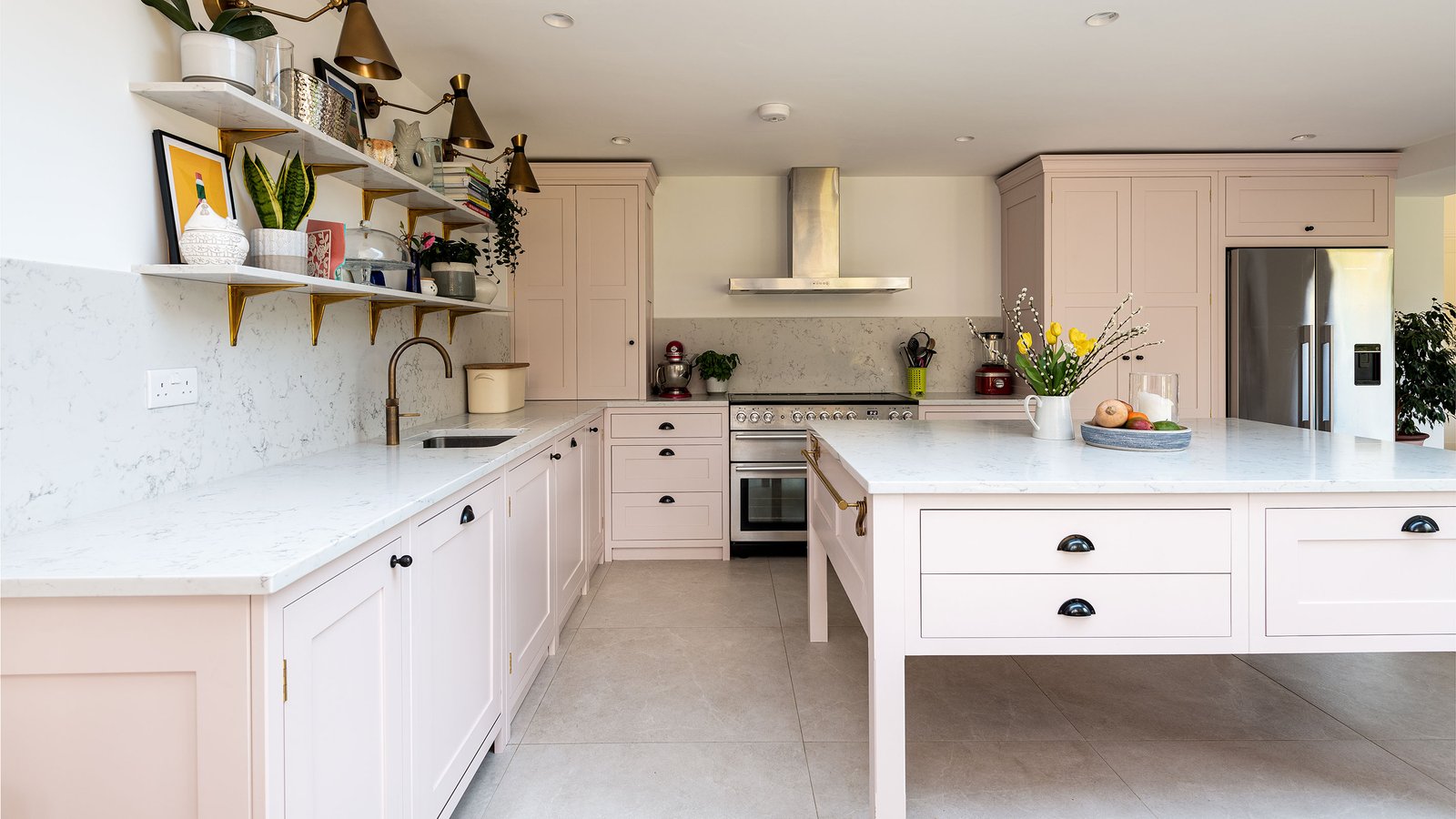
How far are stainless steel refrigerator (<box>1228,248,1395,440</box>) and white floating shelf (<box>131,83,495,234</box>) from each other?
4555 millimetres

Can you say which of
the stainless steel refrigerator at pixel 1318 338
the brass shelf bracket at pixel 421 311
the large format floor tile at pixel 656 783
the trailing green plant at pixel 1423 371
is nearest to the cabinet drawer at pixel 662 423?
the brass shelf bracket at pixel 421 311

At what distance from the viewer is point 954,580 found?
5.43 ft

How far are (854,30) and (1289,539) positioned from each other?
7.17ft

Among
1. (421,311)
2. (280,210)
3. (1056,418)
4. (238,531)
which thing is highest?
(280,210)

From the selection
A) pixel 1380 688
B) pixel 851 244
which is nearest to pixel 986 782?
pixel 1380 688

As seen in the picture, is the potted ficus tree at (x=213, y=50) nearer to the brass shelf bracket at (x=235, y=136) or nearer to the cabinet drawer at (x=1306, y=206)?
the brass shelf bracket at (x=235, y=136)

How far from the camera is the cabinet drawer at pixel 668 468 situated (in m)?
4.26

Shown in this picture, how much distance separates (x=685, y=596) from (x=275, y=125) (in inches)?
104

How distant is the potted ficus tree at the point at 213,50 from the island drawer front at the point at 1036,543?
1835mm

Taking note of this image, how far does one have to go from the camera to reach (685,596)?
3.61 metres

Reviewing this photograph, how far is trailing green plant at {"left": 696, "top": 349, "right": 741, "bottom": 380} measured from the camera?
4.59 meters

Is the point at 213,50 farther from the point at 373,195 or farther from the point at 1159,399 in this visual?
the point at 1159,399

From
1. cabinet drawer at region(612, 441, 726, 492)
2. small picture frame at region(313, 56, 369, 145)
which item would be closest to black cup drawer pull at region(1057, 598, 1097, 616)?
small picture frame at region(313, 56, 369, 145)

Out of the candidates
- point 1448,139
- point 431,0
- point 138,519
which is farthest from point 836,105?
point 1448,139
